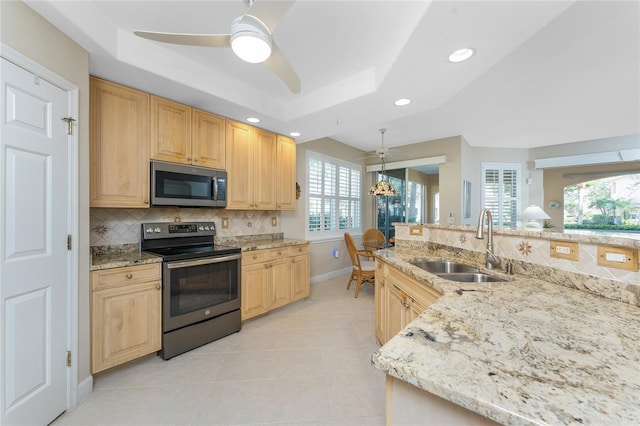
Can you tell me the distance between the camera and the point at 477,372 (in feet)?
1.96

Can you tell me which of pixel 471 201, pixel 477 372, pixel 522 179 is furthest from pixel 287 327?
pixel 522 179

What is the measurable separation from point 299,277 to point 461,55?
2.83 metres

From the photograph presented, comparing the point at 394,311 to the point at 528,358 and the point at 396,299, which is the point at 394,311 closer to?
the point at 396,299

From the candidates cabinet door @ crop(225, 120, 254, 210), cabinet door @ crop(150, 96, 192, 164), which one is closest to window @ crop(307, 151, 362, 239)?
cabinet door @ crop(225, 120, 254, 210)

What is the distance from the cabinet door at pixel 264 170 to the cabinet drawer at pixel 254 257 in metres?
0.58

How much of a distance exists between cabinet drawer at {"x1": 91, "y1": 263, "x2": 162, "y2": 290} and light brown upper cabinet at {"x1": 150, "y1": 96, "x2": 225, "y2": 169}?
97 centimetres

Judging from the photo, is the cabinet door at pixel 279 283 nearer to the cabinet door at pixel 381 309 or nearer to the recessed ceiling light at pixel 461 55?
the cabinet door at pixel 381 309

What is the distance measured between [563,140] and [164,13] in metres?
6.61

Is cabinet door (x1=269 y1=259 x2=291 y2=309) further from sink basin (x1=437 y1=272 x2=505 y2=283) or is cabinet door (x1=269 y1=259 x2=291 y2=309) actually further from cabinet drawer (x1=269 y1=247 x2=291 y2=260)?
sink basin (x1=437 y1=272 x2=505 y2=283)

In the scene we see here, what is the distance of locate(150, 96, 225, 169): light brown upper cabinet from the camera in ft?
7.58

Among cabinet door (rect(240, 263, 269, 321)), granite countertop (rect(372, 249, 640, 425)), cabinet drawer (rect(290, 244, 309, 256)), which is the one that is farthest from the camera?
cabinet drawer (rect(290, 244, 309, 256))

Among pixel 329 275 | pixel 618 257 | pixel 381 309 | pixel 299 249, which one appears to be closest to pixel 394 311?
pixel 381 309

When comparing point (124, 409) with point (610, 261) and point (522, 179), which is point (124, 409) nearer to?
point (610, 261)

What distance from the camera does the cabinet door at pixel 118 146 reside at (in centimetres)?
198
